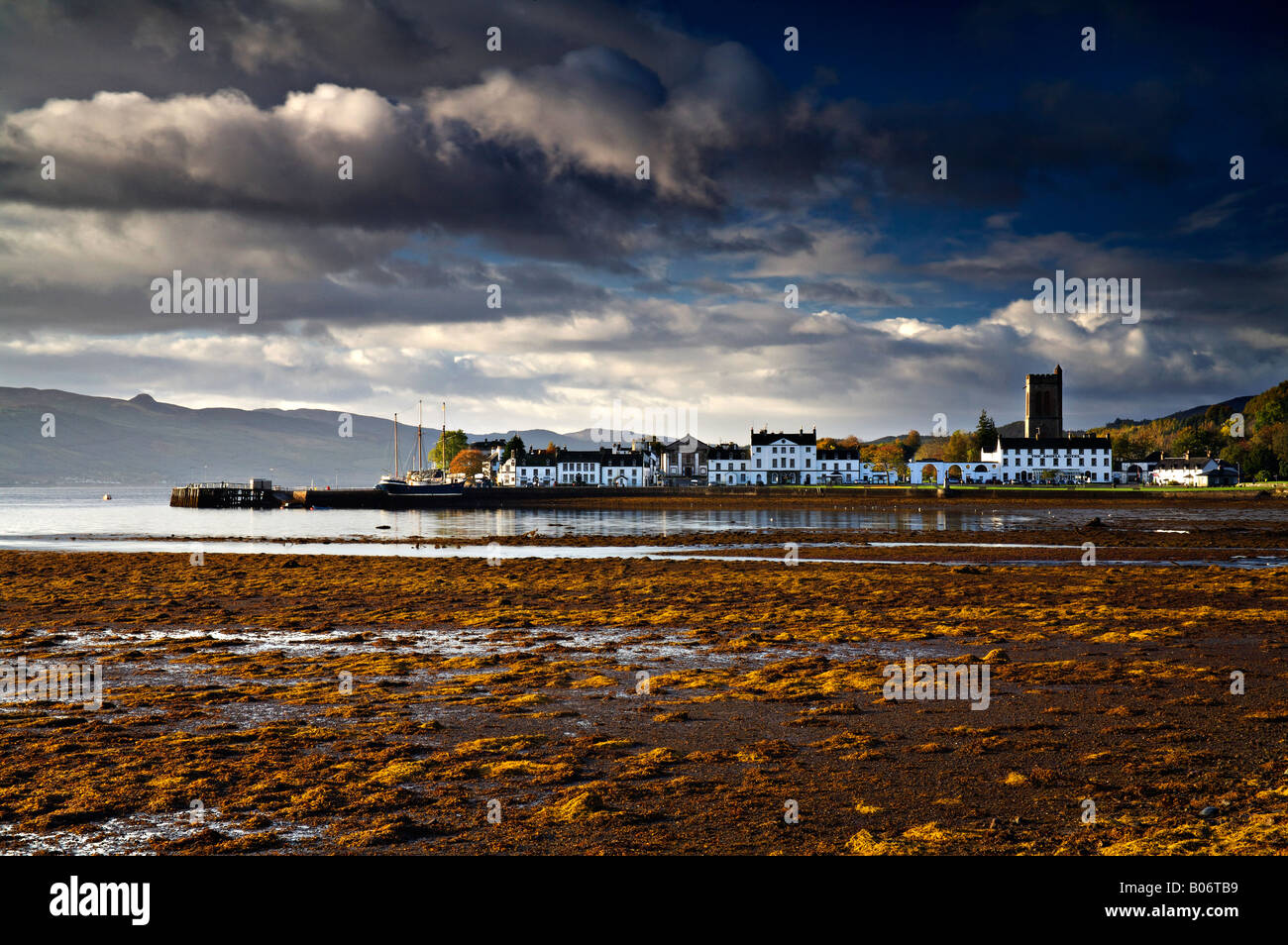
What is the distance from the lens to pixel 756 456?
173250 mm

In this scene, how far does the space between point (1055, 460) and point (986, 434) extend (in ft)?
50.4

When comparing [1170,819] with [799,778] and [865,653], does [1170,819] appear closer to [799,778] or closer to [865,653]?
[799,778]

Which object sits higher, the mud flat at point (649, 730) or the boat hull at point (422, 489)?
the boat hull at point (422, 489)

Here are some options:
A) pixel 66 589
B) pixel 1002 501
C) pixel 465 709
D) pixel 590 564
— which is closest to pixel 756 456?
pixel 1002 501

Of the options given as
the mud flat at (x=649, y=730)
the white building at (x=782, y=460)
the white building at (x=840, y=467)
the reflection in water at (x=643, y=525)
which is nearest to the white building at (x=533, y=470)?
the white building at (x=782, y=460)

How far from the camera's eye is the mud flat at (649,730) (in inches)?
289

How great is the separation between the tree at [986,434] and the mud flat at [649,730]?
174m

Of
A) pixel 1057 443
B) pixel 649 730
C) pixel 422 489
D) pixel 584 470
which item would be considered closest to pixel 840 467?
pixel 1057 443

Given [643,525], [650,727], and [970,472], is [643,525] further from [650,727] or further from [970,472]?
[970,472]

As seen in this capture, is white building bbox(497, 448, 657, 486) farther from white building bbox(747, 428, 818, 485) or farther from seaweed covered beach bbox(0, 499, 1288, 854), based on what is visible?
seaweed covered beach bbox(0, 499, 1288, 854)

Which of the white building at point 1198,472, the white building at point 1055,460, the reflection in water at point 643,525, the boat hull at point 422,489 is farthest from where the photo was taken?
the white building at point 1055,460

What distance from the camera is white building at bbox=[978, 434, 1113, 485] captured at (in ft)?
577

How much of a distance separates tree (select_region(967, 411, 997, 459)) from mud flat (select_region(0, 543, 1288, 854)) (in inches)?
6860

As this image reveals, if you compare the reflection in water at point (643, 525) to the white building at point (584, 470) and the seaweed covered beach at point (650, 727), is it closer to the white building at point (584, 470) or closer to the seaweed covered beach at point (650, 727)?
the seaweed covered beach at point (650, 727)
